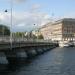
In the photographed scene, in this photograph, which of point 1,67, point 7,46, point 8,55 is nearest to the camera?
point 1,67

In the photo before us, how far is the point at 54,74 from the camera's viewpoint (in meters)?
53.7

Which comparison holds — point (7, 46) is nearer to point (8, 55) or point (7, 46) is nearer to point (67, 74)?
point (8, 55)

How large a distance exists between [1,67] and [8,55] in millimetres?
12757

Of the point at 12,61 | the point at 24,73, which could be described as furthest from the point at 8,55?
the point at 24,73

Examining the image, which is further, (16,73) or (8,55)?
(8,55)

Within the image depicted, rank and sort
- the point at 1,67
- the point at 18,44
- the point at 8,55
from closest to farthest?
1. the point at 1,67
2. the point at 8,55
3. the point at 18,44

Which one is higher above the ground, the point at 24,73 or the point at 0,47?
the point at 0,47

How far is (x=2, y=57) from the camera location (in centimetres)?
6278

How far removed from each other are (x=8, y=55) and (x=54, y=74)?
2311 cm

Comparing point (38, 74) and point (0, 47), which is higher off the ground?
point (0, 47)

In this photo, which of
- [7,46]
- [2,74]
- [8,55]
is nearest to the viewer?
[2,74]

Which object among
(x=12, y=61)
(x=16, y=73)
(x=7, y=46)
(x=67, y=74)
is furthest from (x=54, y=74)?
(x=12, y=61)

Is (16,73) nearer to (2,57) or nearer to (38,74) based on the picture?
(38,74)

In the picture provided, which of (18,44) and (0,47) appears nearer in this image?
(0,47)
